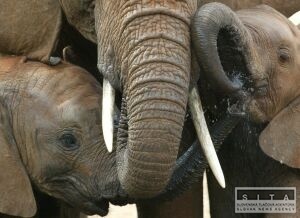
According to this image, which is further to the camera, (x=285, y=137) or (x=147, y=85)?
(x=285, y=137)

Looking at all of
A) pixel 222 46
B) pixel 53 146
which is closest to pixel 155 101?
pixel 222 46

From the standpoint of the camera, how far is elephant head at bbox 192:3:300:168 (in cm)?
476

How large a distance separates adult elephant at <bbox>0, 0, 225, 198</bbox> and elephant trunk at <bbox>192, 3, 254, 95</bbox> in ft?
0.16

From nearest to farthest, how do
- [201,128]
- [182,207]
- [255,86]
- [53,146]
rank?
[201,128] → [255,86] → [53,146] → [182,207]

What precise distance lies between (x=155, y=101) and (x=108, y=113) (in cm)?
28

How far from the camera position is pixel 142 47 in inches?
180

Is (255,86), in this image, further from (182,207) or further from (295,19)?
(182,207)

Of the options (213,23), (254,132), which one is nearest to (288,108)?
(254,132)

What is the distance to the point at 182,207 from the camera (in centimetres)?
566

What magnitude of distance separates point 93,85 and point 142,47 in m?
0.68

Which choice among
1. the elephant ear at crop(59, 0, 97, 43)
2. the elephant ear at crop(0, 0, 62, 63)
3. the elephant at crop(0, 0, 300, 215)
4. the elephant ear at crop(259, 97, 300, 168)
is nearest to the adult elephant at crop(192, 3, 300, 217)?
the elephant ear at crop(259, 97, 300, 168)

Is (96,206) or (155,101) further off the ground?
(155,101)
